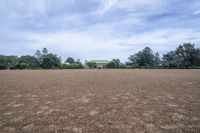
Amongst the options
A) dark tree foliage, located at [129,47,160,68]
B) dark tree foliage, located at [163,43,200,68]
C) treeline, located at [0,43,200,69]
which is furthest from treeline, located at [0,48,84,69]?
dark tree foliage, located at [163,43,200,68]

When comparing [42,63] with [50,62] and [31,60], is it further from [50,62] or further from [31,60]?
[31,60]

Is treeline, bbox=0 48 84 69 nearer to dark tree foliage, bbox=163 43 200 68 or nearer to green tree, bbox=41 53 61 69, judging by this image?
green tree, bbox=41 53 61 69

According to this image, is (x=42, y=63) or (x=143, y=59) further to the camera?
(x=143, y=59)

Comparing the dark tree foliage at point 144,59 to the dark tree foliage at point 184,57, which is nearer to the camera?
the dark tree foliage at point 184,57

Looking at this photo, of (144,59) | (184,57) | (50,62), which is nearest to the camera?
(184,57)

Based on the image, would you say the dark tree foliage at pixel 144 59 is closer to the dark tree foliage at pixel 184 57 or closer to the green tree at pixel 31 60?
the dark tree foliage at pixel 184 57

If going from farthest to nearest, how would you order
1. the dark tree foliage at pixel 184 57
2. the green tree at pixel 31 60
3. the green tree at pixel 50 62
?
the green tree at pixel 31 60 < the green tree at pixel 50 62 < the dark tree foliage at pixel 184 57

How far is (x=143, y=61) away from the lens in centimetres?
6788

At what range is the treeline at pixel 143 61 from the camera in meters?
57.3

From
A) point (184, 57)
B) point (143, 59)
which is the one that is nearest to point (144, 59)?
point (143, 59)

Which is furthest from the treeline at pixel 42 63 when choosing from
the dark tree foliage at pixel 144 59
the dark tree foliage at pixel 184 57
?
the dark tree foliage at pixel 184 57

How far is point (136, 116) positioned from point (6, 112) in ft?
11.7

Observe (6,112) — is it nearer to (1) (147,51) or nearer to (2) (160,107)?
(2) (160,107)

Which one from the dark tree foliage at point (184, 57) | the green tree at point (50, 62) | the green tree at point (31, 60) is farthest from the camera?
the green tree at point (31, 60)
